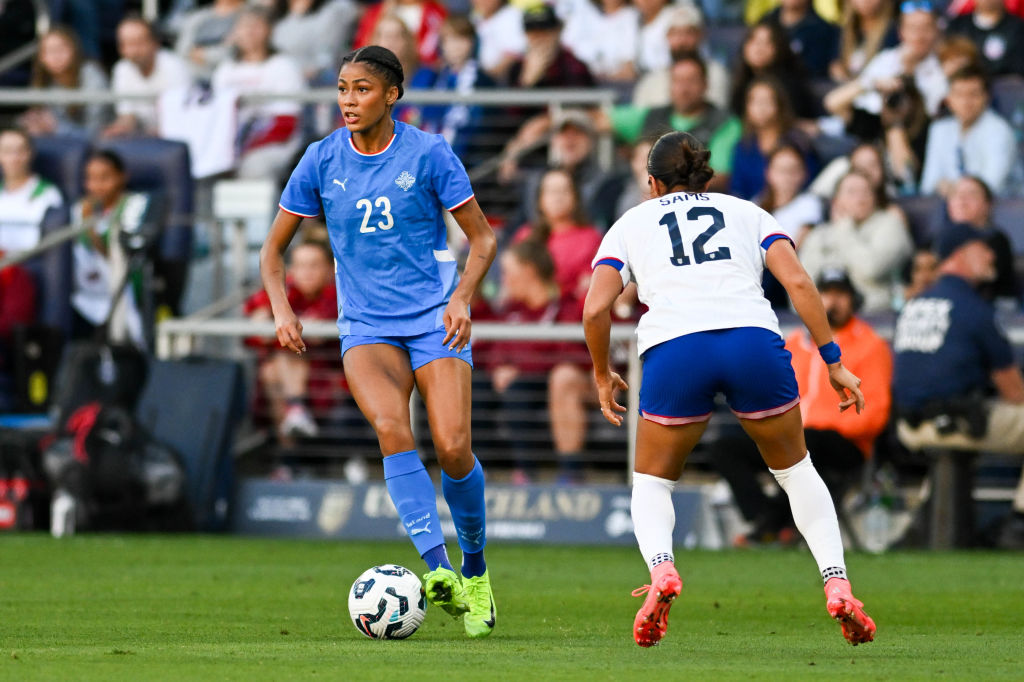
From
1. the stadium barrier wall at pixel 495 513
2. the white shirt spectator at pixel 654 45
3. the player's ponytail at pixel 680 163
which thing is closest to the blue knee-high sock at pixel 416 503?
the player's ponytail at pixel 680 163

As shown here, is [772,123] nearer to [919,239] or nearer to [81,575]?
[919,239]

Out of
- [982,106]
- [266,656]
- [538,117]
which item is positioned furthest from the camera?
[538,117]

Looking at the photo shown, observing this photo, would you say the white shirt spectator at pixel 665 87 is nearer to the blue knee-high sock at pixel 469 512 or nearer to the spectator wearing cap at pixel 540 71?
the spectator wearing cap at pixel 540 71

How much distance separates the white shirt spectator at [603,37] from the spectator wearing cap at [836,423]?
16.6 ft

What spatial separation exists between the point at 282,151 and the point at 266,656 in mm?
11181

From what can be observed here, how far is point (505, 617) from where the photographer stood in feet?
28.2

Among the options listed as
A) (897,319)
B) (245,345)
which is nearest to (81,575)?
(245,345)

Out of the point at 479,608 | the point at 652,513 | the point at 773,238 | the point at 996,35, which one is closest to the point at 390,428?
the point at 479,608

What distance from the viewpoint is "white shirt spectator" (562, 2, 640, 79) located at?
17.4 m

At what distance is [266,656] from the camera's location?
21.5ft

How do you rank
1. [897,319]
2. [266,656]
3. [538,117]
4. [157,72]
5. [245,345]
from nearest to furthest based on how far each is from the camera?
[266,656]
[897,319]
[245,345]
[538,117]
[157,72]

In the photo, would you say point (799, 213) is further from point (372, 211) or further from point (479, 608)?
point (479, 608)

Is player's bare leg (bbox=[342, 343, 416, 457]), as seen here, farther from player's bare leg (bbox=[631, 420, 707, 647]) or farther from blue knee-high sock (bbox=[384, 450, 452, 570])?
player's bare leg (bbox=[631, 420, 707, 647])

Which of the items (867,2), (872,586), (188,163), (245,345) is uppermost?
(867,2)
